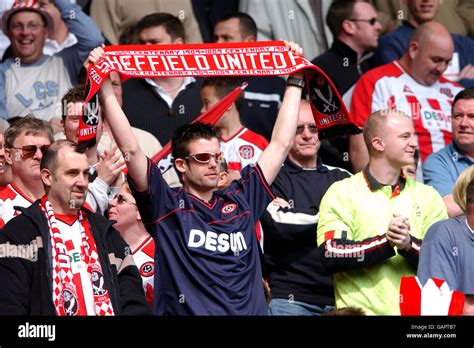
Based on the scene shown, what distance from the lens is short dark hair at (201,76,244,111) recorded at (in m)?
9.24

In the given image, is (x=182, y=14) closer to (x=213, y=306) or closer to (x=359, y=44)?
(x=359, y=44)

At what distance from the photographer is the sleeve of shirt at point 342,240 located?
7633 mm

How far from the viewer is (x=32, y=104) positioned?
962cm

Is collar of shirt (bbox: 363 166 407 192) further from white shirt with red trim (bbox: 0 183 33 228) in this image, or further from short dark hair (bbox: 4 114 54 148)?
white shirt with red trim (bbox: 0 183 33 228)

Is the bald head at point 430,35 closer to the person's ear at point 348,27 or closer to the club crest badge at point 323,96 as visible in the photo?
the person's ear at point 348,27

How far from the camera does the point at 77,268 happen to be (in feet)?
23.1

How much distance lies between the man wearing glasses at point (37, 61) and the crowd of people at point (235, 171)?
0.01 meters

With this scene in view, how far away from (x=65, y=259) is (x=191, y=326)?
767mm

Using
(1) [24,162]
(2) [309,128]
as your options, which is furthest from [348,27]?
(1) [24,162]

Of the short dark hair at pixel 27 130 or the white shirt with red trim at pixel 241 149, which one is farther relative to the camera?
the white shirt with red trim at pixel 241 149

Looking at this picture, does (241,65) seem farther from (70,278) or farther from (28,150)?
(70,278)

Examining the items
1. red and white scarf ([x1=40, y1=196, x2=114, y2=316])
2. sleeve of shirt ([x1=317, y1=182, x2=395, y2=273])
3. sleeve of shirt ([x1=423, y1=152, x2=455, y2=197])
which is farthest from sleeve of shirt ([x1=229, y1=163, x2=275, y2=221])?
sleeve of shirt ([x1=423, y1=152, x2=455, y2=197])

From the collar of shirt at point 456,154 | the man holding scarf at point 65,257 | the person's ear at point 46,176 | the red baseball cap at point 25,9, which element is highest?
the red baseball cap at point 25,9

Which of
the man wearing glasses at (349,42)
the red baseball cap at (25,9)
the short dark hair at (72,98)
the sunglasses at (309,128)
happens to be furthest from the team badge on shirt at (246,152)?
the red baseball cap at (25,9)
